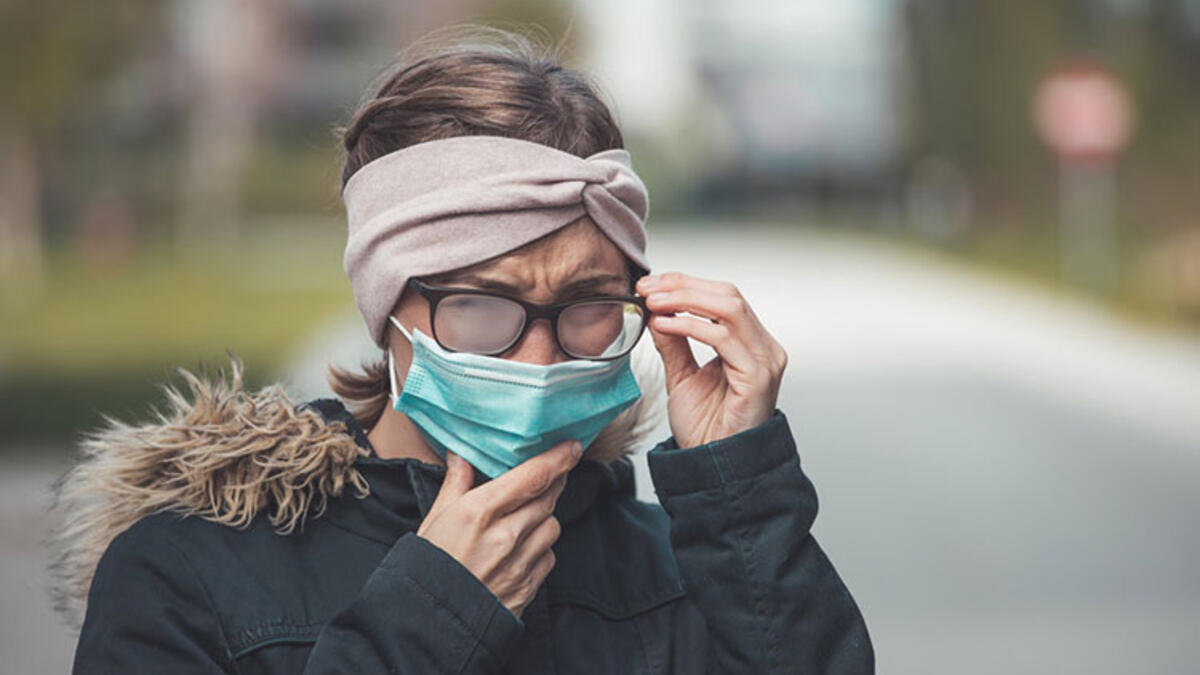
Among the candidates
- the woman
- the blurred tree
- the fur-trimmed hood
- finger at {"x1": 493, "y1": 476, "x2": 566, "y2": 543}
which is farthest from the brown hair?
the blurred tree

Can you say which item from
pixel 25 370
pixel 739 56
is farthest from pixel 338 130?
pixel 739 56

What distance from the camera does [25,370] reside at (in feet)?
45.4

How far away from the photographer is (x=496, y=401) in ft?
6.91

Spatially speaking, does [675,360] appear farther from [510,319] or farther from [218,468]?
[218,468]

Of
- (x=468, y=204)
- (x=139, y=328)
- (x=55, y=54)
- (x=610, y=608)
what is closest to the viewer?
(x=468, y=204)

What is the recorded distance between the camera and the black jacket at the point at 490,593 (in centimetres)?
188

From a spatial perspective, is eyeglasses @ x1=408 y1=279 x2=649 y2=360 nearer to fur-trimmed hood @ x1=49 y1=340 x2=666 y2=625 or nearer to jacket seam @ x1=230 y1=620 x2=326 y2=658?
fur-trimmed hood @ x1=49 y1=340 x2=666 y2=625

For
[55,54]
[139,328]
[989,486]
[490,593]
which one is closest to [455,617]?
[490,593]

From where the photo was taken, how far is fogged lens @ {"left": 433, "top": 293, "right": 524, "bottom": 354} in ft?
6.68

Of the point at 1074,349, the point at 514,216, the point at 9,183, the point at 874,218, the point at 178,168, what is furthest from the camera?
the point at 874,218

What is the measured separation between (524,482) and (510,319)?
22 cm

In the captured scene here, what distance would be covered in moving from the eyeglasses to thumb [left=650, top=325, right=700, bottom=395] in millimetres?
64

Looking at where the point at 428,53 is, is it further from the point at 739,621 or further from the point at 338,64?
the point at 338,64

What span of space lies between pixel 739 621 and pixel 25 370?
12.9m
